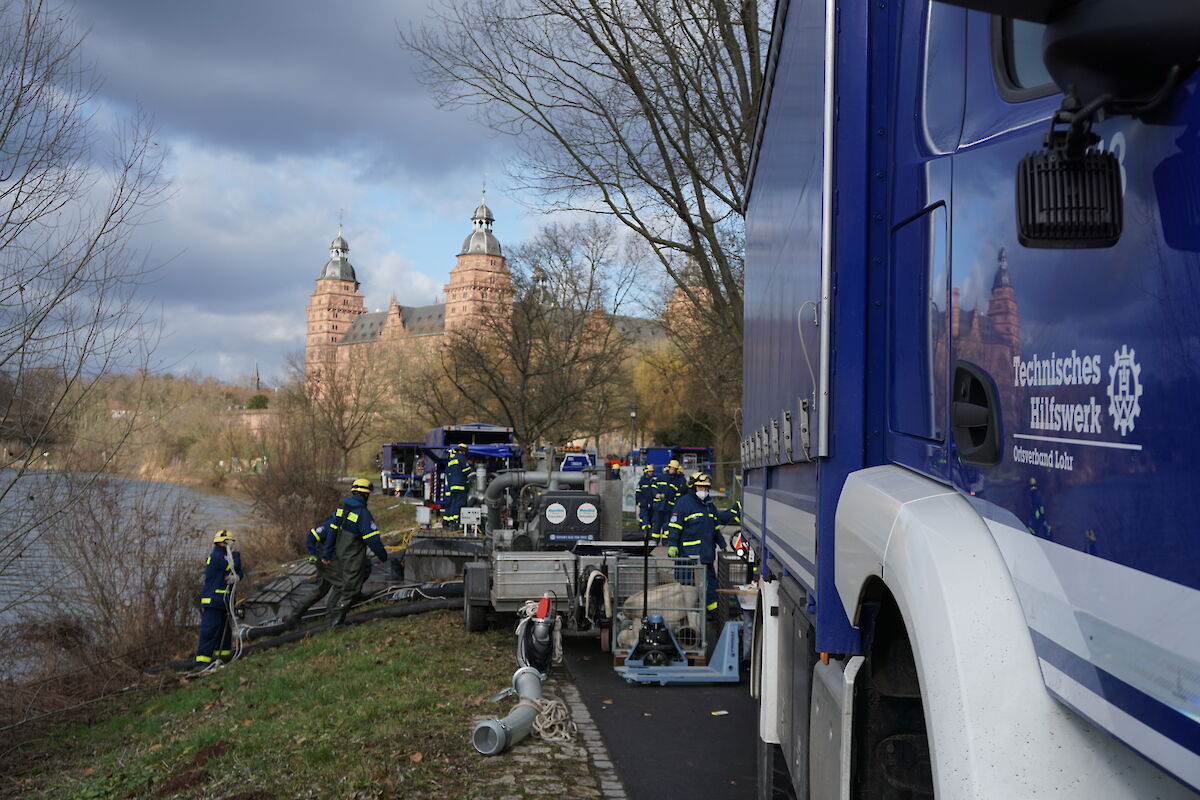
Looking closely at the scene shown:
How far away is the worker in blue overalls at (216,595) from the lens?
48.0ft

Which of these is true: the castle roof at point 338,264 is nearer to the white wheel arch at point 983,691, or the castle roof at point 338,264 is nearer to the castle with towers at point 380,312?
the castle with towers at point 380,312

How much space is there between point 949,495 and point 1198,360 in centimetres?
100

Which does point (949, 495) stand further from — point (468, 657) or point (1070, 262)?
point (468, 657)

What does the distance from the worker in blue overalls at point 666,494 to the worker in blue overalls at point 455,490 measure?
3.96m

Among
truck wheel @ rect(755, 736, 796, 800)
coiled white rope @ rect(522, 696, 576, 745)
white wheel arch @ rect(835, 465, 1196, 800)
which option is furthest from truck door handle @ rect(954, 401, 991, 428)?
coiled white rope @ rect(522, 696, 576, 745)

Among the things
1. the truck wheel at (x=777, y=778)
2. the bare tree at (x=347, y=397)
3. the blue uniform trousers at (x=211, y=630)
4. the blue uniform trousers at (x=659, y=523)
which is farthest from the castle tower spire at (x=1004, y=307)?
the bare tree at (x=347, y=397)

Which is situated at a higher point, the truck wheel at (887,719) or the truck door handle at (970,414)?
the truck door handle at (970,414)

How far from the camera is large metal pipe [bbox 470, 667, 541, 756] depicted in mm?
7504

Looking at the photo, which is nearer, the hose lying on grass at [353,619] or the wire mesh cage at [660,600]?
the wire mesh cage at [660,600]

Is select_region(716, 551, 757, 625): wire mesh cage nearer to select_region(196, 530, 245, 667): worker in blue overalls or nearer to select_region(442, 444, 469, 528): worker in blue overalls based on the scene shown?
select_region(196, 530, 245, 667): worker in blue overalls

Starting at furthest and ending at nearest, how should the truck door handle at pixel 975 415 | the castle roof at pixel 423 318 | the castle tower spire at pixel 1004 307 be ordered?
1. the castle roof at pixel 423 318
2. the truck door handle at pixel 975 415
3. the castle tower spire at pixel 1004 307

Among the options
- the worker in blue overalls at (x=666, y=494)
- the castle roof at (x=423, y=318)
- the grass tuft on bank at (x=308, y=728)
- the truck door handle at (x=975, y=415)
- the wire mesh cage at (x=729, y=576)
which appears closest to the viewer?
the truck door handle at (x=975, y=415)

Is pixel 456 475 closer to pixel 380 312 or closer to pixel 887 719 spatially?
pixel 887 719

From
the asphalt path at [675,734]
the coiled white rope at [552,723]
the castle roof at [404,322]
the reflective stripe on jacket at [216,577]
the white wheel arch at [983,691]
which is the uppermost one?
the castle roof at [404,322]
